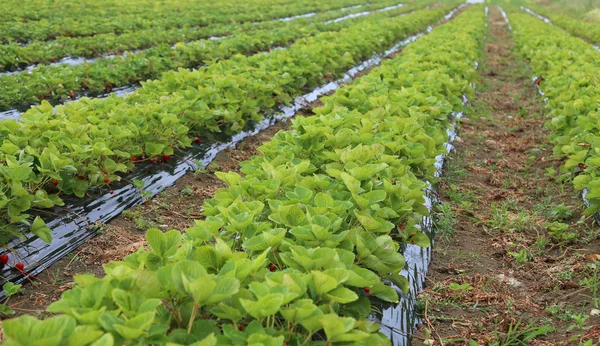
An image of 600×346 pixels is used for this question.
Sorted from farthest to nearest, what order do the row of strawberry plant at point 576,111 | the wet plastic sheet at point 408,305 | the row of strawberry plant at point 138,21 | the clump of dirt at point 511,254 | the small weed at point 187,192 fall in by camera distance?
the row of strawberry plant at point 138,21, the small weed at point 187,192, the row of strawberry plant at point 576,111, the clump of dirt at point 511,254, the wet plastic sheet at point 408,305

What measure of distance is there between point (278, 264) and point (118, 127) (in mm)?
2378

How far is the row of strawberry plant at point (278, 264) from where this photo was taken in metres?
1.53

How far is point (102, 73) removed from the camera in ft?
23.1

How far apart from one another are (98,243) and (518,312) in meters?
2.81

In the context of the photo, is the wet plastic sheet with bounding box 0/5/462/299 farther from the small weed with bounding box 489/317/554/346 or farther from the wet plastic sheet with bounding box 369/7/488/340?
the small weed with bounding box 489/317/554/346

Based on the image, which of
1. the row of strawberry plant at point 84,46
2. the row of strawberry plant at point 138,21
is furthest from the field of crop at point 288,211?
the row of strawberry plant at point 138,21

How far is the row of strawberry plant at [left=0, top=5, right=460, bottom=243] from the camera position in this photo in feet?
10.9

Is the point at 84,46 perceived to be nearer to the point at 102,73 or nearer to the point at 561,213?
the point at 102,73

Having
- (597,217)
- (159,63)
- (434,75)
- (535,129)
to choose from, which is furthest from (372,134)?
(159,63)

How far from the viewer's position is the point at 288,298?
1587mm

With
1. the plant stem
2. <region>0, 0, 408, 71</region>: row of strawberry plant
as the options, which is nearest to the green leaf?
the plant stem

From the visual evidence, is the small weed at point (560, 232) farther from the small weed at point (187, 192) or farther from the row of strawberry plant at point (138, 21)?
the row of strawberry plant at point (138, 21)

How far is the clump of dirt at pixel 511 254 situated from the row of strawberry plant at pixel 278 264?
0.59 m

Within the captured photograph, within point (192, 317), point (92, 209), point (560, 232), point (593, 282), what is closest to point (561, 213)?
point (560, 232)
